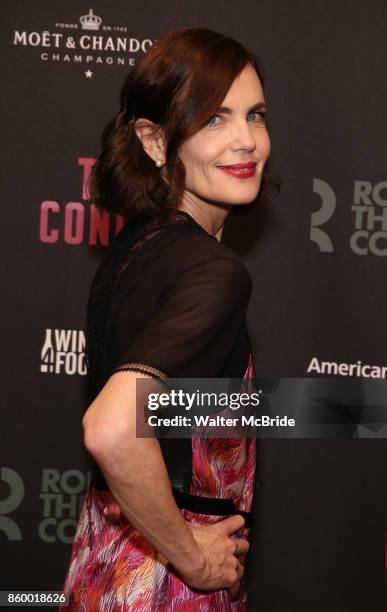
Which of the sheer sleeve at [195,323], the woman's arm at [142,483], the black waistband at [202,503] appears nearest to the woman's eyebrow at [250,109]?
the sheer sleeve at [195,323]

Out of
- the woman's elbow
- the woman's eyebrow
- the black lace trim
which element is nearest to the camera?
the woman's elbow

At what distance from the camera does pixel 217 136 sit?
50.4 inches

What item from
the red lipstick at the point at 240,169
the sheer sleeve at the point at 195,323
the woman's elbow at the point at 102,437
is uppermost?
the red lipstick at the point at 240,169

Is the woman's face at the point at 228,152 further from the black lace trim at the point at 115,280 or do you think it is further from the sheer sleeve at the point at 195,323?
the sheer sleeve at the point at 195,323

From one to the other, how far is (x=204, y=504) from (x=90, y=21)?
1.59 m

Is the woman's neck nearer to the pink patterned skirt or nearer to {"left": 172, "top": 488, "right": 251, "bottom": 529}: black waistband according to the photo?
the pink patterned skirt

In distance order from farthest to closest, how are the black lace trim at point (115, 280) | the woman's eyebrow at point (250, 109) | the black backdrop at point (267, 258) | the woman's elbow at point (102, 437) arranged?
the black backdrop at point (267, 258), the woman's eyebrow at point (250, 109), the black lace trim at point (115, 280), the woman's elbow at point (102, 437)

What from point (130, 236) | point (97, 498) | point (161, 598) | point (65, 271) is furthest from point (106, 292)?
point (65, 271)

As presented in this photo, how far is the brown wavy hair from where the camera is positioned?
4.01ft

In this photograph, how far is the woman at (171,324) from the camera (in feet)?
3.36

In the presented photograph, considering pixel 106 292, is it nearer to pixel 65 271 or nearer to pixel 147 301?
Result: pixel 147 301

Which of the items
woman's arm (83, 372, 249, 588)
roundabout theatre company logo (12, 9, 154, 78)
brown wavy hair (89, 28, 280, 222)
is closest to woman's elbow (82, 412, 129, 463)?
woman's arm (83, 372, 249, 588)

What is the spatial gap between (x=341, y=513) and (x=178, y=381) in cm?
153

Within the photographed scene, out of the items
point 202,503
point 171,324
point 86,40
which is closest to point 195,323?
point 171,324
